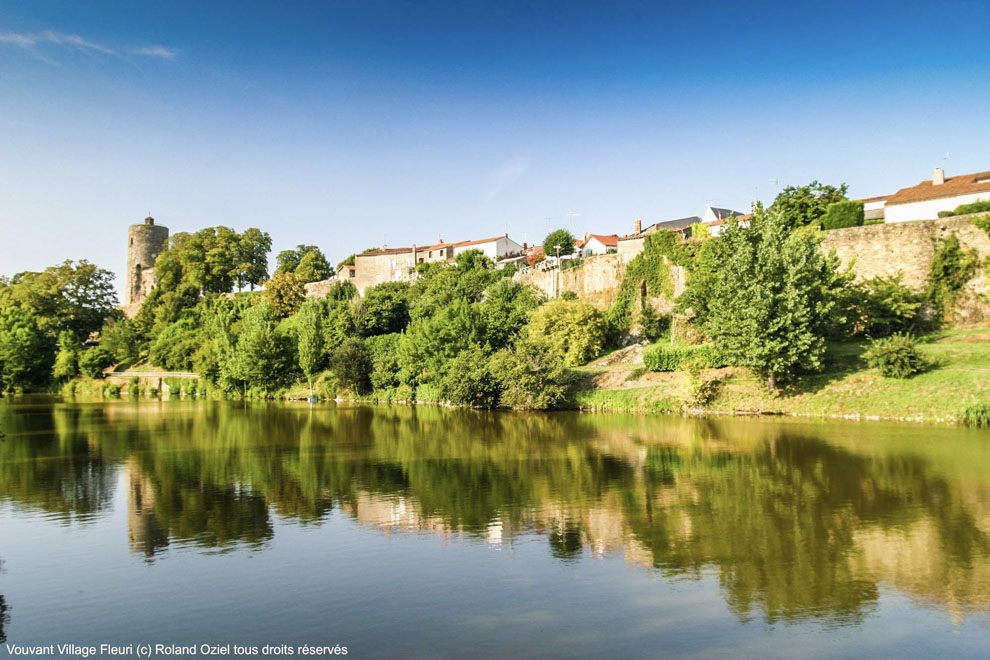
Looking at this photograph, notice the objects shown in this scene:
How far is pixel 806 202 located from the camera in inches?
1551

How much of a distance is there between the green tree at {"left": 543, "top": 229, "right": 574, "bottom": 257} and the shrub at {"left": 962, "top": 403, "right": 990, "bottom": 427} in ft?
149

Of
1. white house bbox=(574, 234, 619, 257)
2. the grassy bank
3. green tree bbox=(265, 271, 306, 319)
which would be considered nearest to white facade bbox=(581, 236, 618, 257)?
white house bbox=(574, 234, 619, 257)

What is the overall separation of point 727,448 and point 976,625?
39.3 ft

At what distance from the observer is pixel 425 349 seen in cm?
3969

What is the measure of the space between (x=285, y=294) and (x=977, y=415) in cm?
5199

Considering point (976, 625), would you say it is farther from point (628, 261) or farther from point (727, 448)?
point (628, 261)

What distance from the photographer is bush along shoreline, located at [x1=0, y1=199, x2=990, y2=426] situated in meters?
26.4

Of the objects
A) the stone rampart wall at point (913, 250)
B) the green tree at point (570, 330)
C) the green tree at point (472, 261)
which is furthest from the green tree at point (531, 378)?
the green tree at point (472, 261)

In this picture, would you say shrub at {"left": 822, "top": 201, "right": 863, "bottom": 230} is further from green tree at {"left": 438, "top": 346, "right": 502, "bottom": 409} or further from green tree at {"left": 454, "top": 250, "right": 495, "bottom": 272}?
green tree at {"left": 454, "top": 250, "right": 495, "bottom": 272}

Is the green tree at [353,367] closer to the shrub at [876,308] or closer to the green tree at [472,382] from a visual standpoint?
the green tree at [472,382]

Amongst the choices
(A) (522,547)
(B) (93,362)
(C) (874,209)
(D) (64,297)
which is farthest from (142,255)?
(A) (522,547)

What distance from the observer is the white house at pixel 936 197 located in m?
35.8

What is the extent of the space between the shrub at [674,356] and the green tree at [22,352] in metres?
49.8

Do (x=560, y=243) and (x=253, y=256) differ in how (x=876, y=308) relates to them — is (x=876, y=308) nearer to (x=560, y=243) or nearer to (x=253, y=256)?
(x=560, y=243)
